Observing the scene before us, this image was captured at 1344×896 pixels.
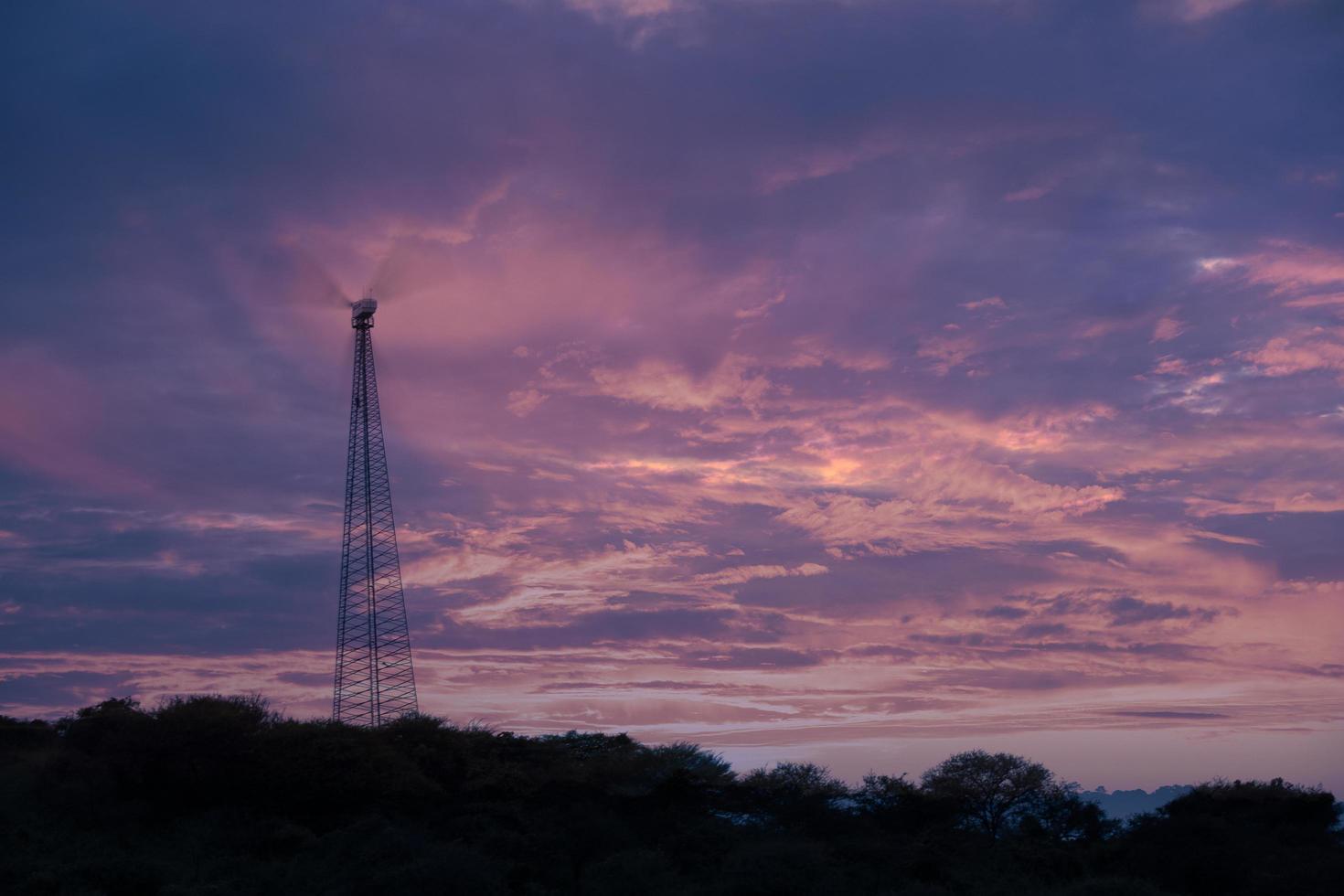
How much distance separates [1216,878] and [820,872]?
14.8 metres

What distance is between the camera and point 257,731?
45938 millimetres

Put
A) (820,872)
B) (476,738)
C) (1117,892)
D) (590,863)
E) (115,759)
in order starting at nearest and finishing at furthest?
(1117,892) < (820,872) < (590,863) < (115,759) < (476,738)

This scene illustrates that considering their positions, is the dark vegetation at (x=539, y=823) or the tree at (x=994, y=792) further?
the tree at (x=994, y=792)

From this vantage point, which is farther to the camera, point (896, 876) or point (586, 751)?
point (586, 751)

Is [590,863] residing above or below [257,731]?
below

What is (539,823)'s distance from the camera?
4356 cm

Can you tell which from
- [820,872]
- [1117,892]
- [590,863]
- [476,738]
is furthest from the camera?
[476,738]

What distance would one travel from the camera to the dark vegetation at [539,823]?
118ft

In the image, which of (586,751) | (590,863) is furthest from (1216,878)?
(586,751)

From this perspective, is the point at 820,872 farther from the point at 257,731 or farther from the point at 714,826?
the point at 257,731

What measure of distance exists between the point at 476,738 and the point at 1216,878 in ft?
107

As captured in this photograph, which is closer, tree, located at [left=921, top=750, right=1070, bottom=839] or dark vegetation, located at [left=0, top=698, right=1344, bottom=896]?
dark vegetation, located at [left=0, top=698, right=1344, bottom=896]

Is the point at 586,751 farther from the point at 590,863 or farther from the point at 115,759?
the point at 115,759

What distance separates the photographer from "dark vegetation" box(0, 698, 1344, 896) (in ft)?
118
